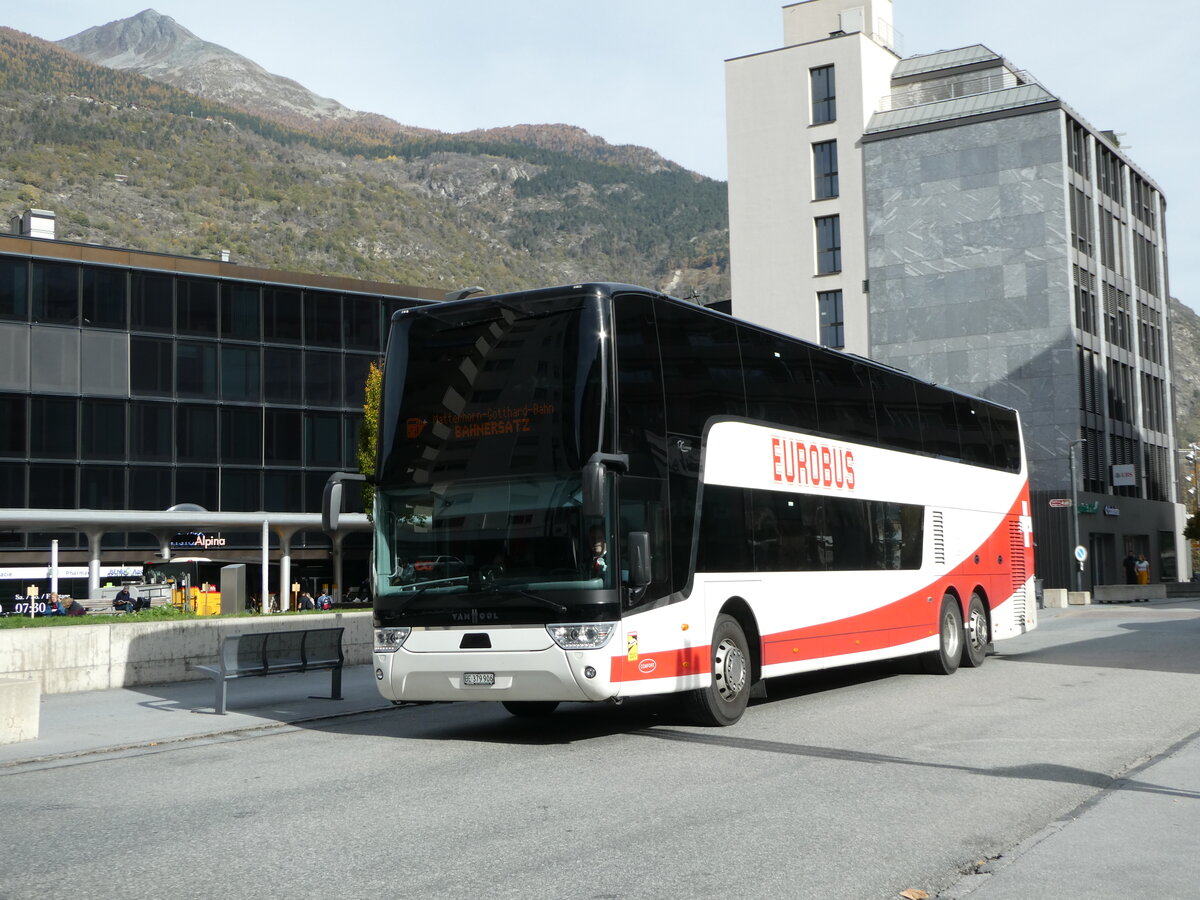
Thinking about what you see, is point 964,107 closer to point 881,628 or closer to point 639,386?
point 881,628

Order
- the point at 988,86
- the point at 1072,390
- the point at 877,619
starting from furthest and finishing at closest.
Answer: the point at 988,86, the point at 1072,390, the point at 877,619

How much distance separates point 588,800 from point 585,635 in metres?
2.71

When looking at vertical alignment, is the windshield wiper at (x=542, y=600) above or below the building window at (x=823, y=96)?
below

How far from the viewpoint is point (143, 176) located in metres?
128

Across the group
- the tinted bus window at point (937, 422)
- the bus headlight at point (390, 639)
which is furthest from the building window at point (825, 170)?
the bus headlight at point (390, 639)

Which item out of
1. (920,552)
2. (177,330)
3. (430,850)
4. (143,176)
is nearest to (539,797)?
(430,850)

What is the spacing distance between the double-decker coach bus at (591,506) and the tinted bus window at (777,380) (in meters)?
0.03

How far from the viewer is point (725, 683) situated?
43.4 ft

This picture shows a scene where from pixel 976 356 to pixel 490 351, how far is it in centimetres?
5154

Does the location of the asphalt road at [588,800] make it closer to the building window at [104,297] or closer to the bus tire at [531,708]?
the bus tire at [531,708]

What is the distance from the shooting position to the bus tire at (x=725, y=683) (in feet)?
42.4

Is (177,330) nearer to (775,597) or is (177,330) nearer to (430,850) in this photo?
(775,597)

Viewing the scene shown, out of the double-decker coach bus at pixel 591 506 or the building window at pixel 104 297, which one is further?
the building window at pixel 104 297

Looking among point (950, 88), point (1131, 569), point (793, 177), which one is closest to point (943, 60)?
point (950, 88)
